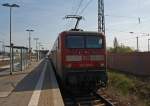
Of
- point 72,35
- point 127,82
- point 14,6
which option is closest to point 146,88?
point 127,82

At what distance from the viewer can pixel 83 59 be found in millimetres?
16562

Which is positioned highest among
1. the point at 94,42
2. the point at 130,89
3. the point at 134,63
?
the point at 94,42

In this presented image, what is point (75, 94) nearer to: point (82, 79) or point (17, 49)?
point (82, 79)

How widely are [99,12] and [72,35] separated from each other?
2220 cm

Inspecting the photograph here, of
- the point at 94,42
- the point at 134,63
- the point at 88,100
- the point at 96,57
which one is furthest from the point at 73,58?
the point at 134,63

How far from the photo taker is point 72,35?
54.7 feet

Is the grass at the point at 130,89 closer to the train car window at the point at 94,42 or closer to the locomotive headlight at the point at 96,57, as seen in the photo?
the locomotive headlight at the point at 96,57

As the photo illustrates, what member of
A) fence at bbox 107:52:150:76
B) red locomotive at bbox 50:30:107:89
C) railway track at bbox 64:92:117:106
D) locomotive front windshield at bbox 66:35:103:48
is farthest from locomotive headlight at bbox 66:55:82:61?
fence at bbox 107:52:150:76

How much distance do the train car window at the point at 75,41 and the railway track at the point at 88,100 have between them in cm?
253

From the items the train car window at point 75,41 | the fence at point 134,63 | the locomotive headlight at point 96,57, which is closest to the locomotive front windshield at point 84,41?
the train car window at point 75,41

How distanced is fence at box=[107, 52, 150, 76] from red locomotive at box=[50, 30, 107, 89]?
13.3 meters

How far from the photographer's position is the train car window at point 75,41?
16.6 metres

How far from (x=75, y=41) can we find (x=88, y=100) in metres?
3.21

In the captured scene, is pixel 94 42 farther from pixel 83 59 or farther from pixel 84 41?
pixel 83 59
